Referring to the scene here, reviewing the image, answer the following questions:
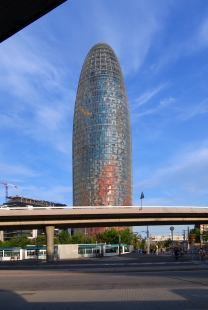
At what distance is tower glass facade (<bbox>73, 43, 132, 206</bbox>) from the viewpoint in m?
182

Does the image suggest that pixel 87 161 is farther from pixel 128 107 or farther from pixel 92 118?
pixel 128 107

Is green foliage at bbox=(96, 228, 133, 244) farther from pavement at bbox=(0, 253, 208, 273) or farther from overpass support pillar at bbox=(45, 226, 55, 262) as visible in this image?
pavement at bbox=(0, 253, 208, 273)

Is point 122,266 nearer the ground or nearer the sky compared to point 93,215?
nearer the ground

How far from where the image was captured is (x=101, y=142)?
182 metres

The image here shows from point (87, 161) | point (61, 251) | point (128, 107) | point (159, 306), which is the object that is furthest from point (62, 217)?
point (128, 107)

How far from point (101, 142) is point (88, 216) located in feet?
421

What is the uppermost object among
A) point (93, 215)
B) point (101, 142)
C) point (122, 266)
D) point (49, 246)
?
point (101, 142)

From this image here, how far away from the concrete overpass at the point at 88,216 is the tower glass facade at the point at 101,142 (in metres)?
123

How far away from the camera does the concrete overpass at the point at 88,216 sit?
5219cm

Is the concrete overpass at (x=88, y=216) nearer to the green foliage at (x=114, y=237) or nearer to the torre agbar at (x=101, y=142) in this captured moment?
the green foliage at (x=114, y=237)

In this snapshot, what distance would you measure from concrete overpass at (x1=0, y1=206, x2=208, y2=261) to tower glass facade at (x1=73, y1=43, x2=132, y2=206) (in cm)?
12303

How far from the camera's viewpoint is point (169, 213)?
180ft

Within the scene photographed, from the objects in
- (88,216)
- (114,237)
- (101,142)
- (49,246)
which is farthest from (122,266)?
(101,142)

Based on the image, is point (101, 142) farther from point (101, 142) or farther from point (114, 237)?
point (114, 237)
